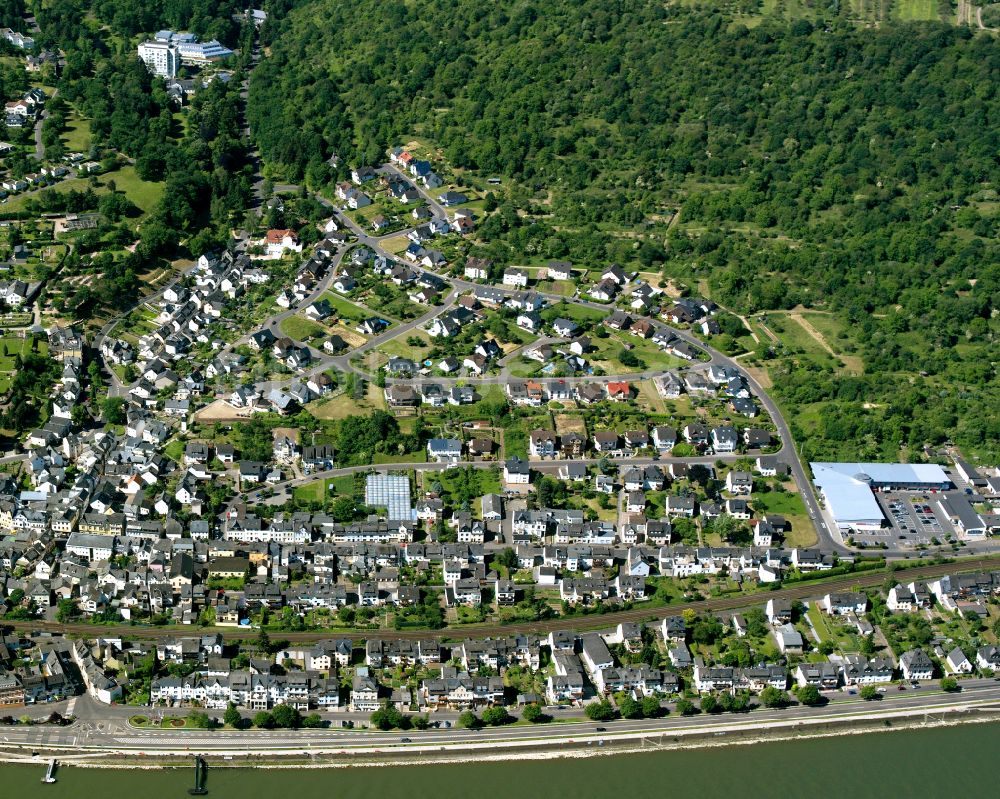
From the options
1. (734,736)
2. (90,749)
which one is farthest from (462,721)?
(90,749)

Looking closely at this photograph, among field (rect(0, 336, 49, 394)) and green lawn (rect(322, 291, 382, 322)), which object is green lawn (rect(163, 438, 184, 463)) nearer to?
field (rect(0, 336, 49, 394))

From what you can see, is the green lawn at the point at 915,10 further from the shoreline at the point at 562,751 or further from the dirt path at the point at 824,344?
the shoreline at the point at 562,751

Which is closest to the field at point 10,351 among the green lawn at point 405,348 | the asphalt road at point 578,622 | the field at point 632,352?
the green lawn at point 405,348

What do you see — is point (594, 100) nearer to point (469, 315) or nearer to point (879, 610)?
point (469, 315)

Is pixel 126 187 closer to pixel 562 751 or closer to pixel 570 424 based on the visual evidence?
pixel 570 424

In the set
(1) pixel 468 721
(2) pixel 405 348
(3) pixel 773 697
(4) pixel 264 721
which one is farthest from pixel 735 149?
(4) pixel 264 721

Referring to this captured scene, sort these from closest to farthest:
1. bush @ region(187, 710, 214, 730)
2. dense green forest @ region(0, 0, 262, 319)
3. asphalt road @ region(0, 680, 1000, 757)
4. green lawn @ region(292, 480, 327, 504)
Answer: asphalt road @ region(0, 680, 1000, 757) → bush @ region(187, 710, 214, 730) → green lawn @ region(292, 480, 327, 504) → dense green forest @ region(0, 0, 262, 319)

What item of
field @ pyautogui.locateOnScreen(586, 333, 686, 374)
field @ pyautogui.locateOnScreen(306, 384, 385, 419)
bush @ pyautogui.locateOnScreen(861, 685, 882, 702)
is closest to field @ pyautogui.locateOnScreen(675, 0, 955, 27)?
field @ pyautogui.locateOnScreen(586, 333, 686, 374)
